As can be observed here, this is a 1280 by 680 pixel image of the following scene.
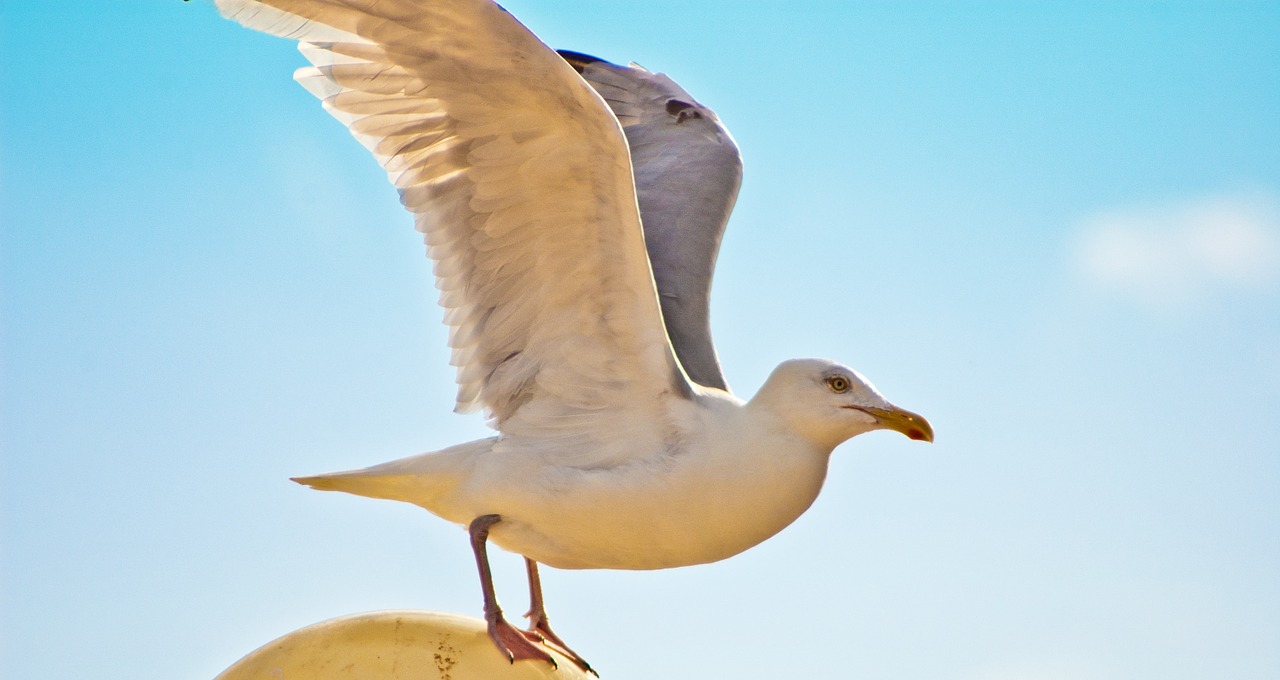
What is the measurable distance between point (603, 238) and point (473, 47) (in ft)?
2.72

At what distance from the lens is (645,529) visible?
5.09 metres

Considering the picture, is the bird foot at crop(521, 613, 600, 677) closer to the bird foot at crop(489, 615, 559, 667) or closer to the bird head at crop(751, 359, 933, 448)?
the bird foot at crop(489, 615, 559, 667)

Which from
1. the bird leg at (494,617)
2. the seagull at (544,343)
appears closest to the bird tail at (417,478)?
the seagull at (544,343)

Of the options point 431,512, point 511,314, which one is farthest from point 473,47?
point 431,512

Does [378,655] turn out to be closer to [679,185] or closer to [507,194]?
[507,194]

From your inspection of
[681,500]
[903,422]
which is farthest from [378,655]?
[903,422]

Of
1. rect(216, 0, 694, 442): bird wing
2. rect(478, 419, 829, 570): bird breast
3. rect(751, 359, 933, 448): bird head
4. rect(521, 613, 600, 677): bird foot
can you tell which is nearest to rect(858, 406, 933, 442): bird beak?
rect(751, 359, 933, 448): bird head

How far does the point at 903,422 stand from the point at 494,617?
1640 millimetres

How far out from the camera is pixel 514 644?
4840 millimetres

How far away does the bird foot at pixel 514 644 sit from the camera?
4.78 m

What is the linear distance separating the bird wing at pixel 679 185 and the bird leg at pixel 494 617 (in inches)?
49.5

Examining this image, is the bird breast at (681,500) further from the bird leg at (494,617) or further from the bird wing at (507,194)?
the bird wing at (507,194)

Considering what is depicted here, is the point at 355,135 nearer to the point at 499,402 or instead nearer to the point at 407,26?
the point at 407,26

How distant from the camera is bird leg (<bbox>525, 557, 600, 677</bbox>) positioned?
5344 mm
